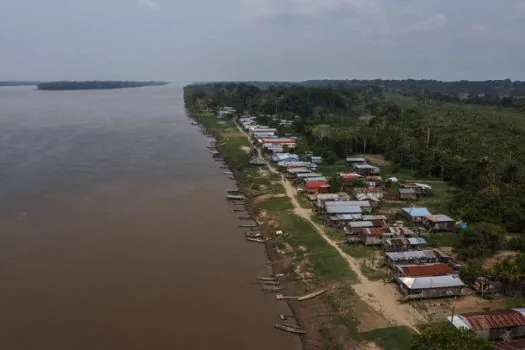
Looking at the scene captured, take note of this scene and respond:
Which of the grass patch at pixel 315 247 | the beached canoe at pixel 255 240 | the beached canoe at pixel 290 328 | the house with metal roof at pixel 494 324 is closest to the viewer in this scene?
the house with metal roof at pixel 494 324

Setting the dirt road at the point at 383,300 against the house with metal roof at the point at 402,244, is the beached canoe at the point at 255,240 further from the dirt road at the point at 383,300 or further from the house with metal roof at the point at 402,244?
the house with metal roof at the point at 402,244

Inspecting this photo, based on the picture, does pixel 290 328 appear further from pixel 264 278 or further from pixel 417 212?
pixel 417 212

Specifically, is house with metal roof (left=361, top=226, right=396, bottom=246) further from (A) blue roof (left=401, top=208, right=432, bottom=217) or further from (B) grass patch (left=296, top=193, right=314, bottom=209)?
(B) grass patch (left=296, top=193, right=314, bottom=209)

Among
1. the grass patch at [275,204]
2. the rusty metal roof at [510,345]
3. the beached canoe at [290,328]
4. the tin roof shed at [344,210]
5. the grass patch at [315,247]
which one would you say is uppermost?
the tin roof shed at [344,210]

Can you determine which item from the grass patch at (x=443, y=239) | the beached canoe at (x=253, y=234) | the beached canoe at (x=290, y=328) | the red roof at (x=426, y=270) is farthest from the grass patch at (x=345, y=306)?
the beached canoe at (x=253, y=234)

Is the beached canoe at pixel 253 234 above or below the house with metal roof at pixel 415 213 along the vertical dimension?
below

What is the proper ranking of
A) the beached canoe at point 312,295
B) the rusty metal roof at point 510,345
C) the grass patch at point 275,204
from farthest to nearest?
the grass patch at point 275,204 < the beached canoe at point 312,295 < the rusty metal roof at point 510,345
